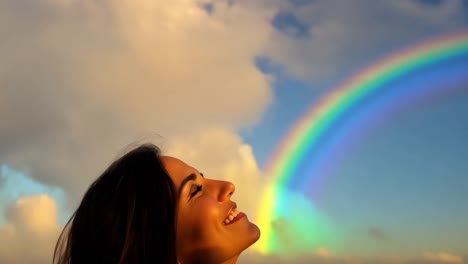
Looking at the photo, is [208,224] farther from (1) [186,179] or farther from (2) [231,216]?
(1) [186,179]

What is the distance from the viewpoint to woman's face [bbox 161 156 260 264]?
224 inches

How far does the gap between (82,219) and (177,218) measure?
102cm

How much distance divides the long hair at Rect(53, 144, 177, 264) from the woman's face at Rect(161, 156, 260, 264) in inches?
6.1

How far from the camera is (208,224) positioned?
5.73 metres

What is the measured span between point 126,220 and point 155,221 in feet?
0.96

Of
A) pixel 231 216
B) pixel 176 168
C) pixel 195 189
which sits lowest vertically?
pixel 231 216

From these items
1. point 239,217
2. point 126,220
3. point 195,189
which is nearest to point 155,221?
point 126,220

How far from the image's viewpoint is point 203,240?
570 cm

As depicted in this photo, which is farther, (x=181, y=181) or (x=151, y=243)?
(x=181, y=181)

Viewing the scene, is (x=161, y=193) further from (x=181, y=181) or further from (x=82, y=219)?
(x=82, y=219)

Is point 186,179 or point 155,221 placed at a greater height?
point 186,179

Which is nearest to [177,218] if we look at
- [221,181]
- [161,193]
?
[161,193]

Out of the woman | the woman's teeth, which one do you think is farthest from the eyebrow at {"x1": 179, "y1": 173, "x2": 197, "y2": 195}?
the woman's teeth

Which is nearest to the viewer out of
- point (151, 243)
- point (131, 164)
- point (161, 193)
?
point (151, 243)
